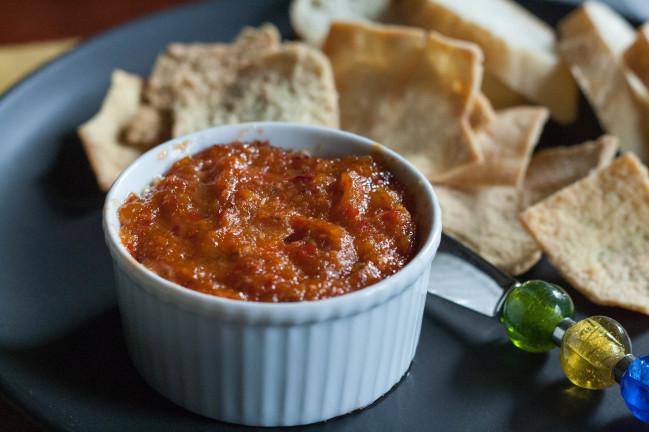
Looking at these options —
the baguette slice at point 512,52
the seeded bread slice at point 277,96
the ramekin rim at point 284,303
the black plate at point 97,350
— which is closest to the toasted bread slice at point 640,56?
the baguette slice at point 512,52

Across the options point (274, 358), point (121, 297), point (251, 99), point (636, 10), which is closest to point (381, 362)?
point (274, 358)

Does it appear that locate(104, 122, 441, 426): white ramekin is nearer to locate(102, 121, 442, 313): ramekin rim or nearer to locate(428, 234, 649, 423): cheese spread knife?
locate(102, 121, 442, 313): ramekin rim

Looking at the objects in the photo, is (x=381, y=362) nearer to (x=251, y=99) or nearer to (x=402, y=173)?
(x=402, y=173)

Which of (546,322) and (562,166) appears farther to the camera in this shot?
(562,166)

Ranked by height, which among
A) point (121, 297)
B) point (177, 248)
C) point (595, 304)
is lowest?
point (595, 304)

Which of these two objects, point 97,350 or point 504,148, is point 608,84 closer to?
point 504,148

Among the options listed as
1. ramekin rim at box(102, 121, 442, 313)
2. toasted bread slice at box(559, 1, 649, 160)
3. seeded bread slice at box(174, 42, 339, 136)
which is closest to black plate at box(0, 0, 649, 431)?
ramekin rim at box(102, 121, 442, 313)

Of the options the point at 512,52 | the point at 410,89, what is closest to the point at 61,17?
the point at 410,89
